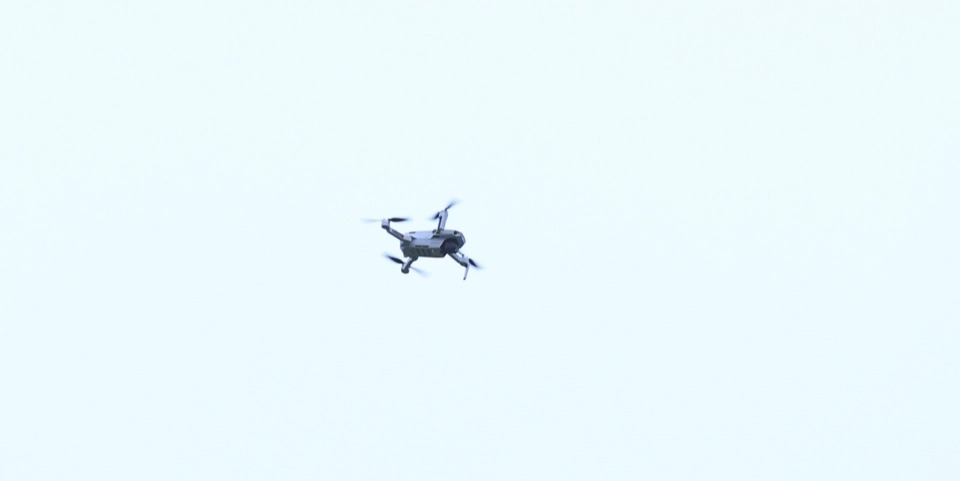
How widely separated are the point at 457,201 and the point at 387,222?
27.5ft

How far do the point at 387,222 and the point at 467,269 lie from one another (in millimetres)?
10648

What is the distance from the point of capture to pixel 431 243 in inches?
6048

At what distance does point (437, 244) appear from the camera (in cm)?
15325

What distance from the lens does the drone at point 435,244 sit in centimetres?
15300

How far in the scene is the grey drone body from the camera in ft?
502

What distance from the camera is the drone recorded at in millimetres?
153000

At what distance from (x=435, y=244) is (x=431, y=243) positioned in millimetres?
501

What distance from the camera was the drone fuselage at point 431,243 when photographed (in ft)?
502

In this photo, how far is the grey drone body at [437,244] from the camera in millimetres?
153000

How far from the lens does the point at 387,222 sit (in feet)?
515

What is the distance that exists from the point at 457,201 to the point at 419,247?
20.6 feet

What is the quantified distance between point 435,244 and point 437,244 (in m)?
0.24

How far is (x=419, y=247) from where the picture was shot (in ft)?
508

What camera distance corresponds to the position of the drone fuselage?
502 ft
